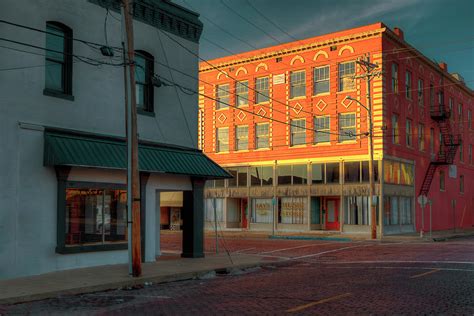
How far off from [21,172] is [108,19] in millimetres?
5859

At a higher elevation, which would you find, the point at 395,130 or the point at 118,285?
the point at 395,130

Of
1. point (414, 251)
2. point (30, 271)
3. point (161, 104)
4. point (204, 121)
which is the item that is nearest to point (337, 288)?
point (30, 271)

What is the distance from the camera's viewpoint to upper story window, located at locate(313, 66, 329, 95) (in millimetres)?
40469

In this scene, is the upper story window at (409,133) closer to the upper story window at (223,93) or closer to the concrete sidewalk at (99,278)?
the upper story window at (223,93)

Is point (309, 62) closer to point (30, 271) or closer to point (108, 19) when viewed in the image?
point (108, 19)

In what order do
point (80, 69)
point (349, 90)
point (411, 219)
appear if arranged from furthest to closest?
point (411, 219)
point (349, 90)
point (80, 69)

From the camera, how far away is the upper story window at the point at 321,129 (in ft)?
131

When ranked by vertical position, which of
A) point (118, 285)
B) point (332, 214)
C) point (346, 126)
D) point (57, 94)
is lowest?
point (118, 285)

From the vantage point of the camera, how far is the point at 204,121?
156 ft

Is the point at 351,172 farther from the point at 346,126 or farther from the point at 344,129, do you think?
the point at 346,126

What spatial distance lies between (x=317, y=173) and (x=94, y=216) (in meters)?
25.4

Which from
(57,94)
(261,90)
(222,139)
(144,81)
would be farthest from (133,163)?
(222,139)

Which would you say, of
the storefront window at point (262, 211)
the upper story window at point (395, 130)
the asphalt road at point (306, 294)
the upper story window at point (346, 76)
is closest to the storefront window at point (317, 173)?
the storefront window at point (262, 211)

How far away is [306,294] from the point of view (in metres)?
12.5
